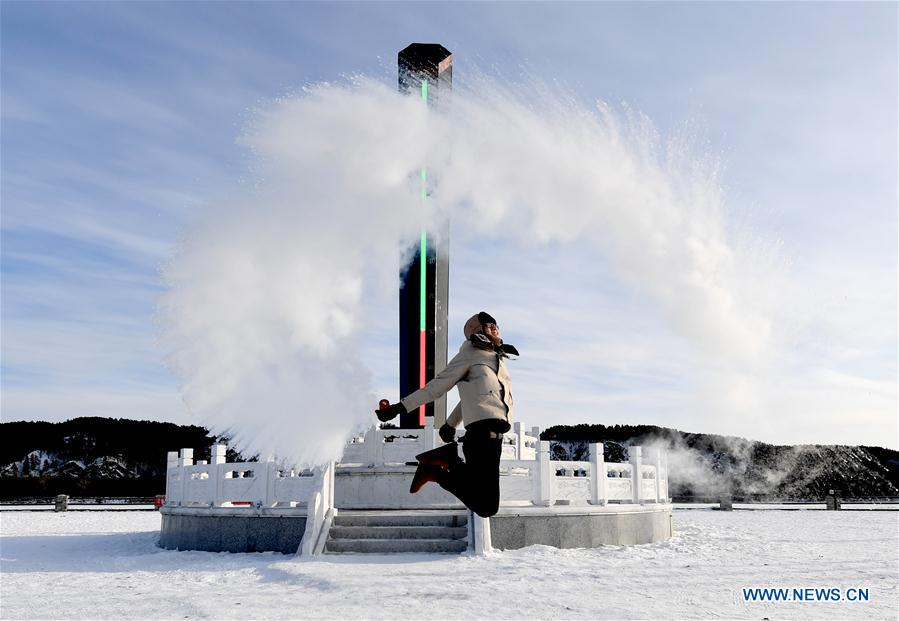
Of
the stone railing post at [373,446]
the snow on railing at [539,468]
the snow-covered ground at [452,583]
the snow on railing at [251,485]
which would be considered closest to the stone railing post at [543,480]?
the snow on railing at [539,468]

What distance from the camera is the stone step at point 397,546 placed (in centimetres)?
1245

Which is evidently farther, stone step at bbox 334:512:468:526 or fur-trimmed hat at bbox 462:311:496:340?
stone step at bbox 334:512:468:526

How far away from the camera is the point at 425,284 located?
770 inches

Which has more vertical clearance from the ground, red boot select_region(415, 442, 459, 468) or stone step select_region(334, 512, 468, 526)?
red boot select_region(415, 442, 459, 468)

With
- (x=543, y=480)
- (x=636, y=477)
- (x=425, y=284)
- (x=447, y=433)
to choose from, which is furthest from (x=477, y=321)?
(x=425, y=284)

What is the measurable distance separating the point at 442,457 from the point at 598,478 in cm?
964

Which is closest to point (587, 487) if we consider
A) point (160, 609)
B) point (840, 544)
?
point (840, 544)

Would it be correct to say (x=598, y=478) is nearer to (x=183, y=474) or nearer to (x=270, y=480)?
(x=270, y=480)

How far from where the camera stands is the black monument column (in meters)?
19.3

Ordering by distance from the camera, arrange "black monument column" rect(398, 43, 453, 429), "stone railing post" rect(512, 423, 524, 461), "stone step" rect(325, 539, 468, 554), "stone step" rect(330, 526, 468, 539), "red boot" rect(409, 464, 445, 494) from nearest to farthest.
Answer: "red boot" rect(409, 464, 445, 494), "stone step" rect(325, 539, 468, 554), "stone step" rect(330, 526, 468, 539), "stone railing post" rect(512, 423, 524, 461), "black monument column" rect(398, 43, 453, 429)

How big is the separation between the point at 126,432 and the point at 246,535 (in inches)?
3200

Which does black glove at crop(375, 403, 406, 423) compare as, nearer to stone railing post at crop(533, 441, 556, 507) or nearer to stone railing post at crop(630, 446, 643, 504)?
stone railing post at crop(533, 441, 556, 507)

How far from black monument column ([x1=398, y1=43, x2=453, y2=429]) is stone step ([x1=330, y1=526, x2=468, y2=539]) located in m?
6.09

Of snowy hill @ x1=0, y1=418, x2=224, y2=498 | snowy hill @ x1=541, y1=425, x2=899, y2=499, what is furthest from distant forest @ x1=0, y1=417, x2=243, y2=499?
snowy hill @ x1=541, y1=425, x2=899, y2=499
